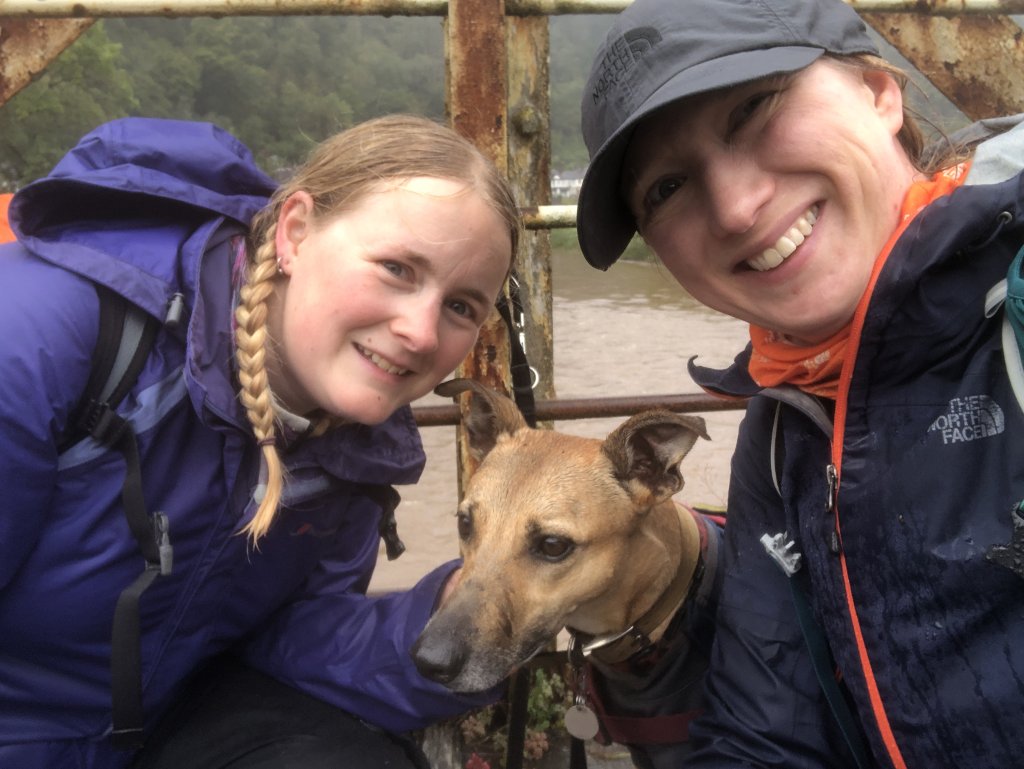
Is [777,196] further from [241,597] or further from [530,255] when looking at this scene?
[241,597]

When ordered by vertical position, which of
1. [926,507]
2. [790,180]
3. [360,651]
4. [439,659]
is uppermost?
[790,180]

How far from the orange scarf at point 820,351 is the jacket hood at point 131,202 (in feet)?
4.47

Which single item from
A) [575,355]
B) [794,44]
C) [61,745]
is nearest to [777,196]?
[794,44]

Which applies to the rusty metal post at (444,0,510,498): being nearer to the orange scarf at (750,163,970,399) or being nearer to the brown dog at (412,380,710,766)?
the brown dog at (412,380,710,766)

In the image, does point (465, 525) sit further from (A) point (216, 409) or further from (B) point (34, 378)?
(B) point (34, 378)

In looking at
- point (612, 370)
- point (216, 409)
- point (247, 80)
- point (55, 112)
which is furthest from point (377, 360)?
point (247, 80)

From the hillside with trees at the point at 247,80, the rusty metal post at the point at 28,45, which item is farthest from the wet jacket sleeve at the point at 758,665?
the hillside with trees at the point at 247,80

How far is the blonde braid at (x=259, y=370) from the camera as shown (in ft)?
5.71

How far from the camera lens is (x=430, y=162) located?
190cm

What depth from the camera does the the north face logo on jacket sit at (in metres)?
1.41

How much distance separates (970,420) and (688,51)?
90 cm

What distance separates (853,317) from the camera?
5.38 feet

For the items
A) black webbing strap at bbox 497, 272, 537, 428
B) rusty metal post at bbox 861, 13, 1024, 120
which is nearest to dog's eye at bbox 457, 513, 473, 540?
black webbing strap at bbox 497, 272, 537, 428

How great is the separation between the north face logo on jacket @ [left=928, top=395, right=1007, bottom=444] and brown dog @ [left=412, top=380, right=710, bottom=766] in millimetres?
699
